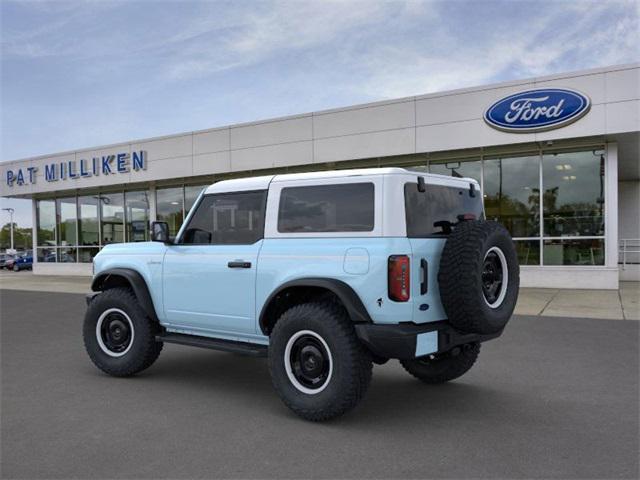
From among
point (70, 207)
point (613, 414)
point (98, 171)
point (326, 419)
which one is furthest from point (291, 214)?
point (70, 207)

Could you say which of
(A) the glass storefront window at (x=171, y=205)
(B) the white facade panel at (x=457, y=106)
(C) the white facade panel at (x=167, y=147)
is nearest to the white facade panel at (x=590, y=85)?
(B) the white facade panel at (x=457, y=106)

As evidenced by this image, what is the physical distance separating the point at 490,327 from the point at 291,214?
1.90 metres

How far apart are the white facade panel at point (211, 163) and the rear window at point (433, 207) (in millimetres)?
14896

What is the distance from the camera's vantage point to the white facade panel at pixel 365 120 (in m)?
16.0

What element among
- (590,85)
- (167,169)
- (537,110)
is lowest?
(167,169)

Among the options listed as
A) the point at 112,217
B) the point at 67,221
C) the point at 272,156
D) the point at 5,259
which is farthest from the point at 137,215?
the point at 5,259

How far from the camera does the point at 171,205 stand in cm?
2241

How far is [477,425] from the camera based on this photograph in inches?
170

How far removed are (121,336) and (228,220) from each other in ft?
6.22

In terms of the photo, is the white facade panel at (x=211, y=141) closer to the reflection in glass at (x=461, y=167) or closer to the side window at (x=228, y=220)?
the reflection in glass at (x=461, y=167)

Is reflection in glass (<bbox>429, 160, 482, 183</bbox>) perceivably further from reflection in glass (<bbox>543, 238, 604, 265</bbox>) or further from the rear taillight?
the rear taillight

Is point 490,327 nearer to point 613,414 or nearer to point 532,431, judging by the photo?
point 532,431

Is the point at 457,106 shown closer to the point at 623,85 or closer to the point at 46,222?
the point at 623,85

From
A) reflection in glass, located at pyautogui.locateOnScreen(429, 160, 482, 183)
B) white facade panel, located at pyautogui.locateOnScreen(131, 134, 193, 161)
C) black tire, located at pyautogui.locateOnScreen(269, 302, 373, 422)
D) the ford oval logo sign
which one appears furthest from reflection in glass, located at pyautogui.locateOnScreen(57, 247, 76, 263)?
black tire, located at pyautogui.locateOnScreen(269, 302, 373, 422)
